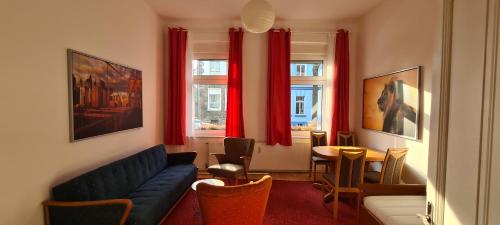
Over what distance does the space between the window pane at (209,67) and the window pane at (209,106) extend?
10.4 inches

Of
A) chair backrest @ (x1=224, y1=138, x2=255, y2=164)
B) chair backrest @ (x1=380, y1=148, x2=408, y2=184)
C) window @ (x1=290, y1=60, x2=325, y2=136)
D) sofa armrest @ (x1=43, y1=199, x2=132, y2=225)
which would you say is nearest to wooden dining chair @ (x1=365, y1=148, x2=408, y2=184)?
chair backrest @ (x1=380, y1=148, x2=408, y2=184)

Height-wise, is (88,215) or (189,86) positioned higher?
(189,86)

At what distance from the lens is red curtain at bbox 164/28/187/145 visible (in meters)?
4.64

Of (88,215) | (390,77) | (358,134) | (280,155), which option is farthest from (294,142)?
(88,215)

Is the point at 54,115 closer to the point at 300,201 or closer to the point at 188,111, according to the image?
the point at 188,111

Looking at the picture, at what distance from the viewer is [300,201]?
3.47 metres

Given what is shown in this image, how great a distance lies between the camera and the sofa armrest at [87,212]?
1.98 metres

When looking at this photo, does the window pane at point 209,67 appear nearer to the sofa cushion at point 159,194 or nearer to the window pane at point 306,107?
the window pane at point 306,107

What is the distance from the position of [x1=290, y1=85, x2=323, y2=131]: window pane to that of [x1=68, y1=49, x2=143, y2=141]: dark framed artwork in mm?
2960

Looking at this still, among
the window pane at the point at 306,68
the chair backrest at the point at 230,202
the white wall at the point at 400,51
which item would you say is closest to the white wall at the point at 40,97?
the chair backrest at the point at 230,202

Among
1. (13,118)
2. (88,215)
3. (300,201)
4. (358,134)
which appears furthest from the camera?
(358,134)

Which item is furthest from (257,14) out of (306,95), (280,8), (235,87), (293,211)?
(306,95)

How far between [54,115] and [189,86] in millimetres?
2776

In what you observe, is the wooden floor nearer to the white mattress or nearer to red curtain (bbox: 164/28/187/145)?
red curtain (bbox: 164/28/187/145)
